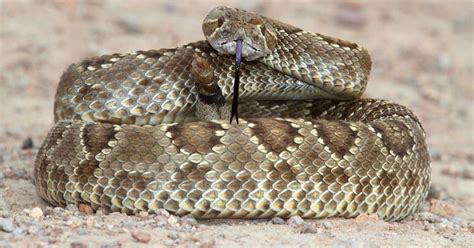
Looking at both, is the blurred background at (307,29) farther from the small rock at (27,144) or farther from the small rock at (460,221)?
the small rock at (460,221)

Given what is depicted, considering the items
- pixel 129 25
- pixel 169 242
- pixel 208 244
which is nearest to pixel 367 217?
pixel 208 244

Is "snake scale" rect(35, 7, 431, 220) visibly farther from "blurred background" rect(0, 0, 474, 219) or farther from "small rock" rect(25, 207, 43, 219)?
"blurred background" rect(0, 0, 474, 219)

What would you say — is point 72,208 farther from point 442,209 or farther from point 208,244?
point 442,209

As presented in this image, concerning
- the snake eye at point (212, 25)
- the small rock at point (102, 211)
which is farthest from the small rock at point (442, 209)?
the small rock at point (102, 211)

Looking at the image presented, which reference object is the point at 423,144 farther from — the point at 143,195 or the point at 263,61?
the point at 143,195

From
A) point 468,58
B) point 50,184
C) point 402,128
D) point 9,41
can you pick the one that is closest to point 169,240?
point 50,184

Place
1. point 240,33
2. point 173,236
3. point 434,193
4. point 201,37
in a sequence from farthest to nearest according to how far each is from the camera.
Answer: point 201,37, point 434,193, point 240,33, point 173,236
